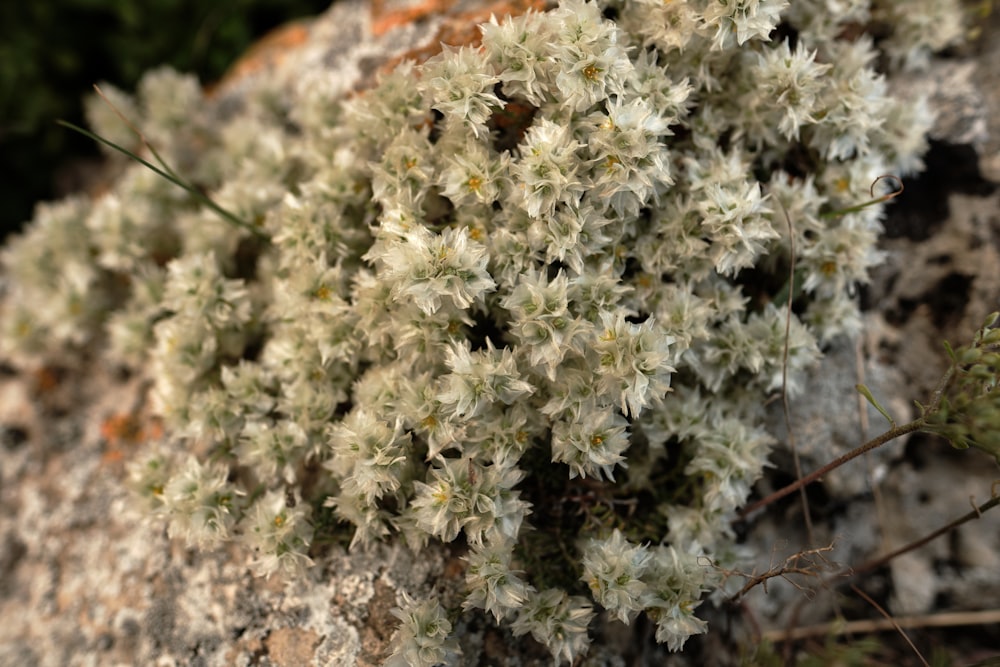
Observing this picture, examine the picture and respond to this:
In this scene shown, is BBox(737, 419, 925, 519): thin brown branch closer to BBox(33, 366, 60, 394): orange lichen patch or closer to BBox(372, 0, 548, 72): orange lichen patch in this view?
BBox(372, 0, 548, 72): orange lichen patch

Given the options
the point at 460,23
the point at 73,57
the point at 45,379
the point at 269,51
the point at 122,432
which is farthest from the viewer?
the point at 73,57

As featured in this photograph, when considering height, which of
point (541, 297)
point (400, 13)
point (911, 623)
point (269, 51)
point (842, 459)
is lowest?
point (911, 623)

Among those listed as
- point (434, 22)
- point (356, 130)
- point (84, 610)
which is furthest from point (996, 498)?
point (84, 610)

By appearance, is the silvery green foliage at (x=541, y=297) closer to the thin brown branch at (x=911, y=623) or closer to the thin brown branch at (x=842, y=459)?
the thin brown branch at (x=842, y=459)

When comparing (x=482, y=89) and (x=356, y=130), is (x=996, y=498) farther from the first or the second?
(x=356, y=130)

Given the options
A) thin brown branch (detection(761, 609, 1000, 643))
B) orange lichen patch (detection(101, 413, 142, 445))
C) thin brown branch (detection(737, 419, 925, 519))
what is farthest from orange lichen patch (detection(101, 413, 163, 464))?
thin brown branch (detection(761, 609, 1000, 643))

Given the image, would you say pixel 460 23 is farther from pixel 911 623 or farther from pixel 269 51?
pixel 911 623

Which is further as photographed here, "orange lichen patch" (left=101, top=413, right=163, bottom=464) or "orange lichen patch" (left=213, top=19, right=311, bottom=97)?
"orange lichen patch" (left=213, top=19, right=311, bottom=97)

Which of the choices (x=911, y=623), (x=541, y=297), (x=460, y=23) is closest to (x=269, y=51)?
(x=460, y=23)
